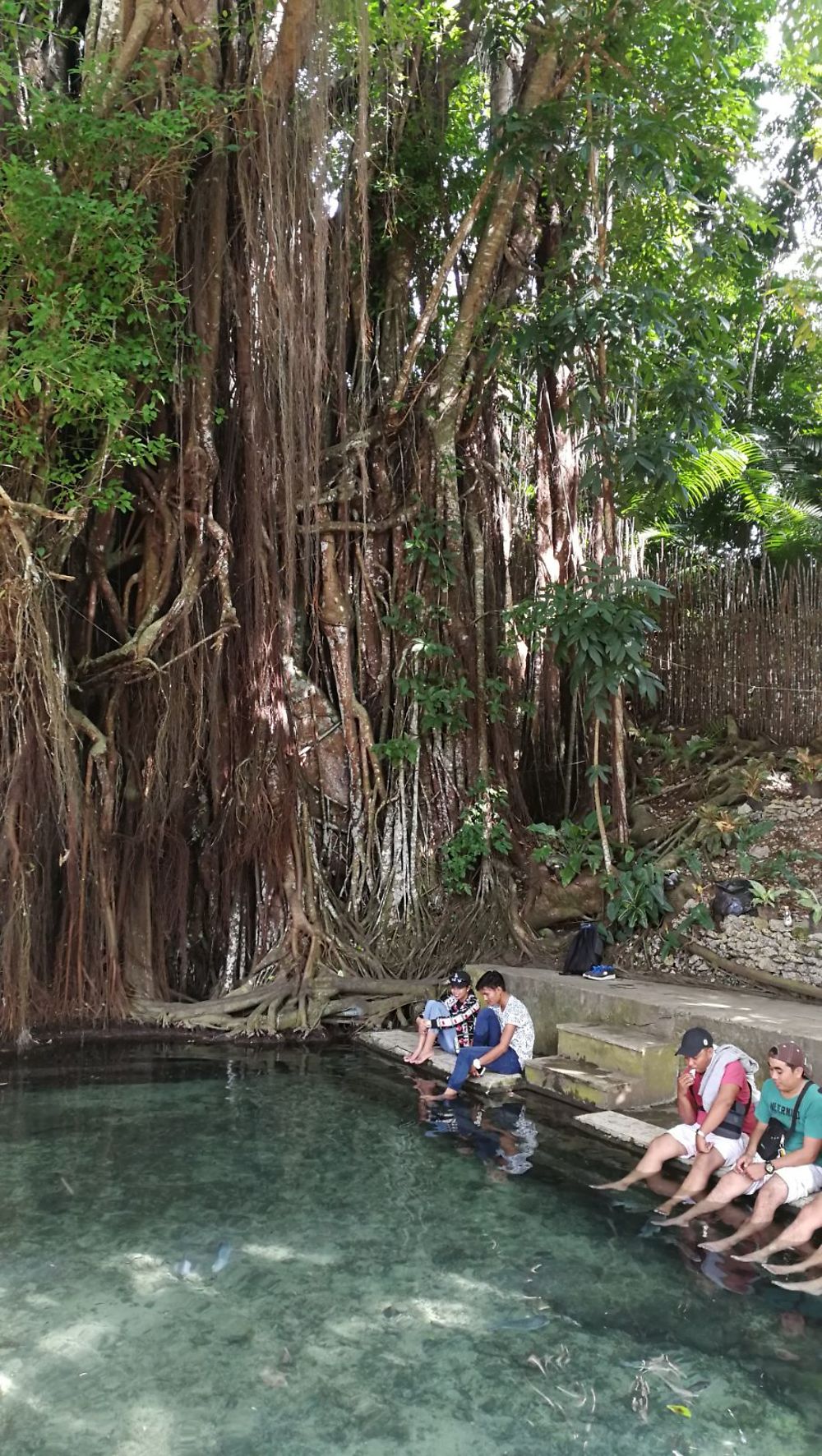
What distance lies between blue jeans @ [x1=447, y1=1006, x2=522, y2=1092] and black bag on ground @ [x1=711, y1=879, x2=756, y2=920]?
4.40ft

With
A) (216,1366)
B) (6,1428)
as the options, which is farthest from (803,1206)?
(6,1428)

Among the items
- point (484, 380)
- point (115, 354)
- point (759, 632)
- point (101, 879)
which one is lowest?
point (101, 879)

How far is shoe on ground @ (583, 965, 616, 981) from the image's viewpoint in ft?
15.9

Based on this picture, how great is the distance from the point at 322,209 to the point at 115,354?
1105 mm

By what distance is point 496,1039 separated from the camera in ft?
14.5

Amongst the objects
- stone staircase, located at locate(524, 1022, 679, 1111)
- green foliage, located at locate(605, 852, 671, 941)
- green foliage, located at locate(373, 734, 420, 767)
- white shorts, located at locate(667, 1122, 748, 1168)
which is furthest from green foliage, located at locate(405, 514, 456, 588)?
white shorts, located at locate(667, 1122, 748, 1168)

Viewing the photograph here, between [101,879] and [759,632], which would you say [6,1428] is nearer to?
[101,879]

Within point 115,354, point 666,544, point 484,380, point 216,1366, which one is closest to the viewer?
point 216,1366

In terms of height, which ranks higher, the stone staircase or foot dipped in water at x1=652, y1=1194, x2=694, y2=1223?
the stone staircase

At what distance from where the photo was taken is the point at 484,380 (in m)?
5.88

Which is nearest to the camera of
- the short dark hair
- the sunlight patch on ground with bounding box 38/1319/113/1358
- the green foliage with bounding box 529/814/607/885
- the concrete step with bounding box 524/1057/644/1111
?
the sunlight patch on ground with bounding box 38/1319/113/1358

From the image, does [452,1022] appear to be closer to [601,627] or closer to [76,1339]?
[601,627]

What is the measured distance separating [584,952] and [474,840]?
0.84 m

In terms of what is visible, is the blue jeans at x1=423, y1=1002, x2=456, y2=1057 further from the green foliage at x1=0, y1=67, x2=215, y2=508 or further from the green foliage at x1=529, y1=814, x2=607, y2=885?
the green foliage at x1=0, y1=67, x2=215, y2=508
